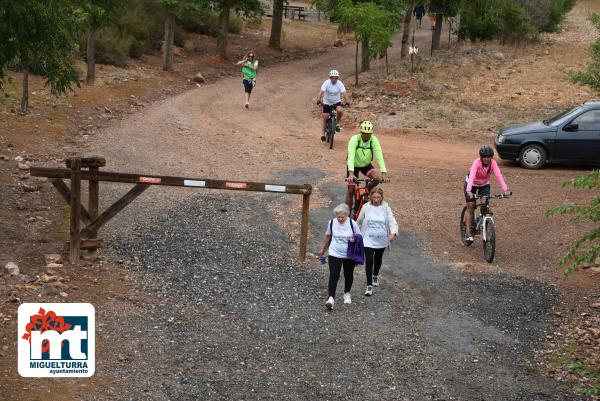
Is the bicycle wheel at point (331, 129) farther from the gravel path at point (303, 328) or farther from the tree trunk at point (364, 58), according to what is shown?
the tree trunk at point (364, 58)

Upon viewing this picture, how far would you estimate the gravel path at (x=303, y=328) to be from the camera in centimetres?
873

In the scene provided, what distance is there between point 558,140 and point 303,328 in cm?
1128

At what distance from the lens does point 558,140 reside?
63.4 ft

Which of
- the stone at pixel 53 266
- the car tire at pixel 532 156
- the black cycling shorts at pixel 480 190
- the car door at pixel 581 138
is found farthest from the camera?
the car tire at pixel 532 156

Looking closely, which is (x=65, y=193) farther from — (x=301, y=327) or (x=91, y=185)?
(x=301, y=327)

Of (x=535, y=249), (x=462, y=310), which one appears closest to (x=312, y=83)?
(x=535, y=249)

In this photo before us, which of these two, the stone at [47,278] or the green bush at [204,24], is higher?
the green bush at [204,24]

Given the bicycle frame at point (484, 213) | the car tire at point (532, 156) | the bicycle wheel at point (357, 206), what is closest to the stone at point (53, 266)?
the bicycle wheel at point (357, 206)

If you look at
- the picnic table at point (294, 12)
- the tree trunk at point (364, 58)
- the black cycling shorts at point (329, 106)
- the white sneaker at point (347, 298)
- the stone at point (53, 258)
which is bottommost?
the white sneaker at point (347, 298)

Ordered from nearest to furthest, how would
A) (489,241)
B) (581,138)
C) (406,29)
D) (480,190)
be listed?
1. (489,241)
2. (480,190)
3. (581,138)
4. (406,29)

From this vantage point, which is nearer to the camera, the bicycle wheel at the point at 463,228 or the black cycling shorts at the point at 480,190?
the black cycling shorts at the point at 480,190

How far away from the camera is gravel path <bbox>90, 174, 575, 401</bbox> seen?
28.6 feet

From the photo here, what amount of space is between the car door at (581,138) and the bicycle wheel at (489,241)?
23.0ft

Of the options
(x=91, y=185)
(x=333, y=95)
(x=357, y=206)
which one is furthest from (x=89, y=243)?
(x=333, y=95)
